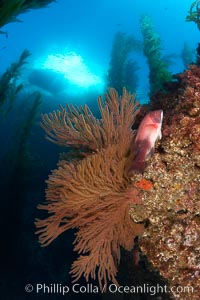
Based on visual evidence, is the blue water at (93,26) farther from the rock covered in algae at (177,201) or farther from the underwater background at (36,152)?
the rock covered in algae at (177,201)

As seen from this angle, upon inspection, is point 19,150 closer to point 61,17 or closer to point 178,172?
point 178,172

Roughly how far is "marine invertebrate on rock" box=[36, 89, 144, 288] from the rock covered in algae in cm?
22

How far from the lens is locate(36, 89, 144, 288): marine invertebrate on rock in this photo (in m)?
2.71

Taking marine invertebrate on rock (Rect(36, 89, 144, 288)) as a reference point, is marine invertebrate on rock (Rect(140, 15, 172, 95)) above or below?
above

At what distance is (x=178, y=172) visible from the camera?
2.75 m

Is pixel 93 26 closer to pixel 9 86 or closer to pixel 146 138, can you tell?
pixel 9 86

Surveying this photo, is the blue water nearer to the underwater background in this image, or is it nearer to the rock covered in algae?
the underwater background

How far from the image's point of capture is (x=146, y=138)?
2.69m

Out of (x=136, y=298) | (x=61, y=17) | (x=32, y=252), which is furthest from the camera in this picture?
(x=61, y=17)

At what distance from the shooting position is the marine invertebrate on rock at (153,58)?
9398mm

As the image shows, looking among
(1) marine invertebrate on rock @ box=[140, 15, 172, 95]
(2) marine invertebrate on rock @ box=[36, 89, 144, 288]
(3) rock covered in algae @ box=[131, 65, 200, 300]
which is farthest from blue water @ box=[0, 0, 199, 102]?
(3) rock covered in algae @ box=[131, 65, 200, 300]

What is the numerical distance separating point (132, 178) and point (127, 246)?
0.80 m

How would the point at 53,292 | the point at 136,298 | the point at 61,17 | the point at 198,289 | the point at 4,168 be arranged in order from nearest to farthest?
the point at 198,289 < the point at 136,298 < the point at 53,292 < the point at 4,168 < the point at 61,17

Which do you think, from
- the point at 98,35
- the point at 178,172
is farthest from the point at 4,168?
the point at 98,35
